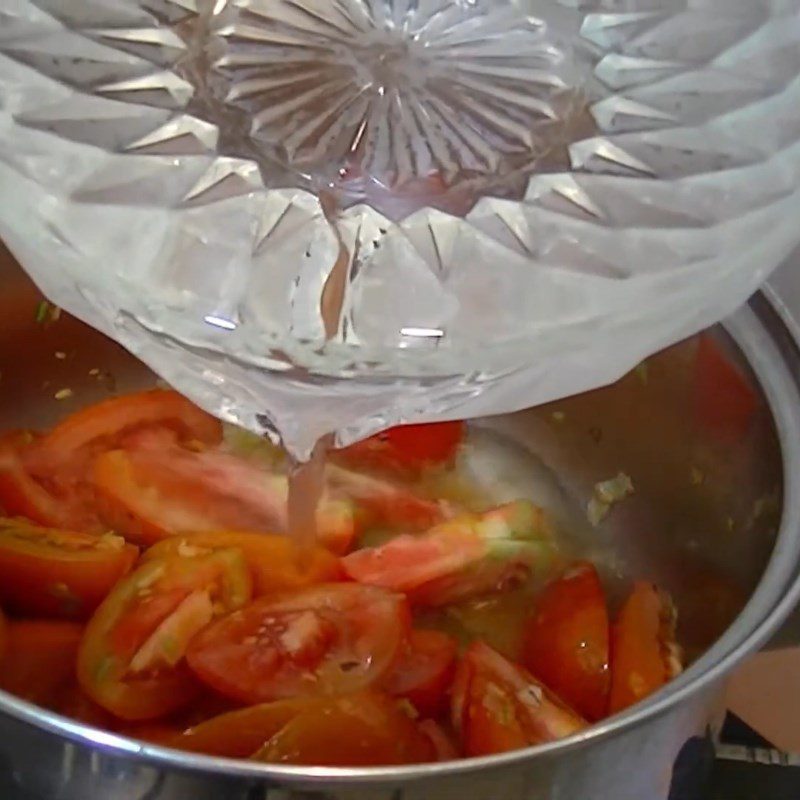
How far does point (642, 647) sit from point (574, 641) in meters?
0.03

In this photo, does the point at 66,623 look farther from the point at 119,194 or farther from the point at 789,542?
the point at 789,542

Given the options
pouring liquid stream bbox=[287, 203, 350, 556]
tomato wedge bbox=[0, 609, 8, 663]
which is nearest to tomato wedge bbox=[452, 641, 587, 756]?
pouring liquid stream bbox=[287, 203, 350, 556]

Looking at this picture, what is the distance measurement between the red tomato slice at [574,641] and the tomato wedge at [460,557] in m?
0.03

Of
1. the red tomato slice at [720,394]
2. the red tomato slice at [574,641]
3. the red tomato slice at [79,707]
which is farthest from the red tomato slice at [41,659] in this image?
the red tomato slice at [720,394]

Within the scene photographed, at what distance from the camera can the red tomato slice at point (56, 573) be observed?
69 centimetres

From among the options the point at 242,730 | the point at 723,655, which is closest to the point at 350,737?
the point at 242,730

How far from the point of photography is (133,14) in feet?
2.14

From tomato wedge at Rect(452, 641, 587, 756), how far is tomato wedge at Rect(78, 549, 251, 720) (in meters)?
0.12

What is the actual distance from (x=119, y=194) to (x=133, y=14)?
5.0 inches

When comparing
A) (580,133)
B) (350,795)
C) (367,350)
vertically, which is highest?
(580,133)

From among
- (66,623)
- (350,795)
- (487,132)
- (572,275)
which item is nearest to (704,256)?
(572,275)

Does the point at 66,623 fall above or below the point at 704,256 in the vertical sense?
below

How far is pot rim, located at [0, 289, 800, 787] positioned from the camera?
0.42m

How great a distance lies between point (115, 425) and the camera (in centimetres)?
79
